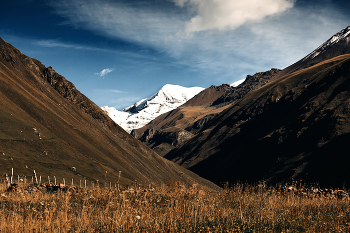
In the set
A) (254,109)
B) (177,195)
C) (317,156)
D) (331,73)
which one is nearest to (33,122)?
(177,195)

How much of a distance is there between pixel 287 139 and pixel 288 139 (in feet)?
1.61

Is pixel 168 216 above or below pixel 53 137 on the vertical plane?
below

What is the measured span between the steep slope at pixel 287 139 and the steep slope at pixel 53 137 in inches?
1538

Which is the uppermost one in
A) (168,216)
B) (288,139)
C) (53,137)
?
(288,139)

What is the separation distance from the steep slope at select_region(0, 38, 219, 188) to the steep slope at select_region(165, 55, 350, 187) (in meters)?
39.1

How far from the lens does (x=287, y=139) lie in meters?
111

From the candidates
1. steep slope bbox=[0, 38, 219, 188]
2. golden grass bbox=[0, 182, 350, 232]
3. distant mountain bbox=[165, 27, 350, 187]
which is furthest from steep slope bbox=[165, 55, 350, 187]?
golden grass bbox=[0, 182, 350, 232]

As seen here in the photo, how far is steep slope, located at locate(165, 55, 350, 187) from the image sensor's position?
85.6 metres

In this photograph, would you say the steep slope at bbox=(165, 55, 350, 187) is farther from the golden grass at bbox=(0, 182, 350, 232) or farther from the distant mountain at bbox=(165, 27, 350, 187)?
the golden grass at bbox=(0, 182, 350, 232)

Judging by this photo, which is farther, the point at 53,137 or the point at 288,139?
the point at 288,139

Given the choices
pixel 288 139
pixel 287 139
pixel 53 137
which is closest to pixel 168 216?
pixel 53 137

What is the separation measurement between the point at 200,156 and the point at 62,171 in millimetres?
131883

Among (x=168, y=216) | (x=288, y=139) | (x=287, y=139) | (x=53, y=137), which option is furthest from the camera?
(x=287, y=139)

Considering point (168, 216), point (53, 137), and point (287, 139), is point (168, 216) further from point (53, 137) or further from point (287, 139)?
point (287, 139)
